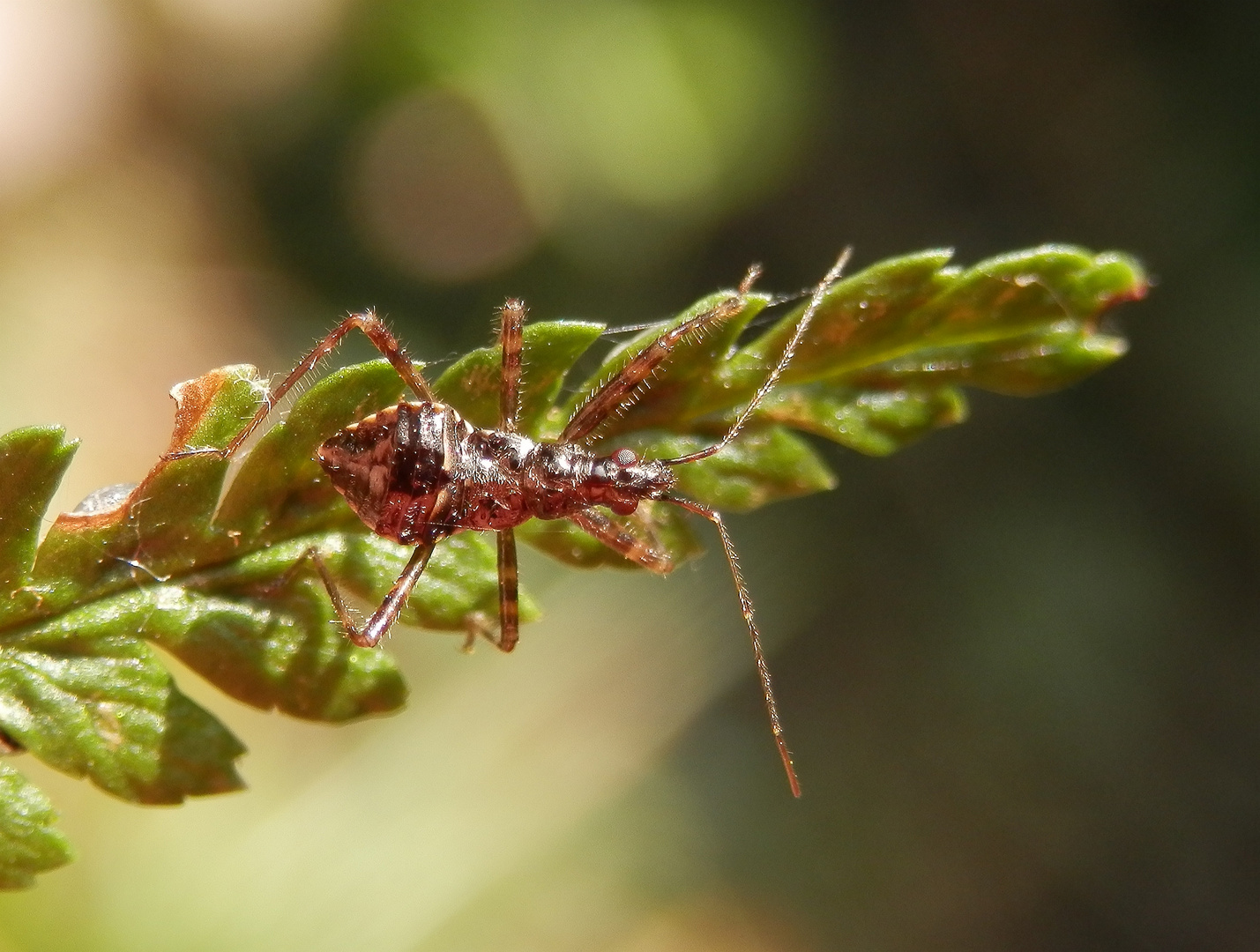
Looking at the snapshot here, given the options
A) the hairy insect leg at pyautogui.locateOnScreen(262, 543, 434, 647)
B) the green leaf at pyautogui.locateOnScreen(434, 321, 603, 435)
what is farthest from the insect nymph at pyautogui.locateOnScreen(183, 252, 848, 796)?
the green leaf at pyautogui.locateOnScreen(434, 321, 603, 435)

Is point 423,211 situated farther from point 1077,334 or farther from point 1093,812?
point 1093,812

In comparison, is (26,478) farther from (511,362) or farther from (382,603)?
(511,362)

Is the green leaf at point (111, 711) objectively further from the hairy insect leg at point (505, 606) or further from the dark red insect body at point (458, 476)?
the hairy insect leg at point (505, 606)

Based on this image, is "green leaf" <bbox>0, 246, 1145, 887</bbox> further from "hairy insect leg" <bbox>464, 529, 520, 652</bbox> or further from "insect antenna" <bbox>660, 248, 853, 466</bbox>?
"hairy insect leg" <bbox>464, 529, 520, 652</bbox>

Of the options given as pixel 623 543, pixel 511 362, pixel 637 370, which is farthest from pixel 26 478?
pixel 623 543

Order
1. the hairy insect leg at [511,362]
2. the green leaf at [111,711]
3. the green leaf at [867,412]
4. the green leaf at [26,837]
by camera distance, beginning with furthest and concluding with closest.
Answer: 1. the hairy insect leg at [511,362]
2. the green leaf at [867,412]
3. the green leaf at [111,711]
4. the green leaf at [26,837]

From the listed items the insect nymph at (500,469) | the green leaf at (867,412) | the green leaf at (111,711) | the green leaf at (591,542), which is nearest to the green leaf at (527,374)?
the insect nymph at (500,469)
